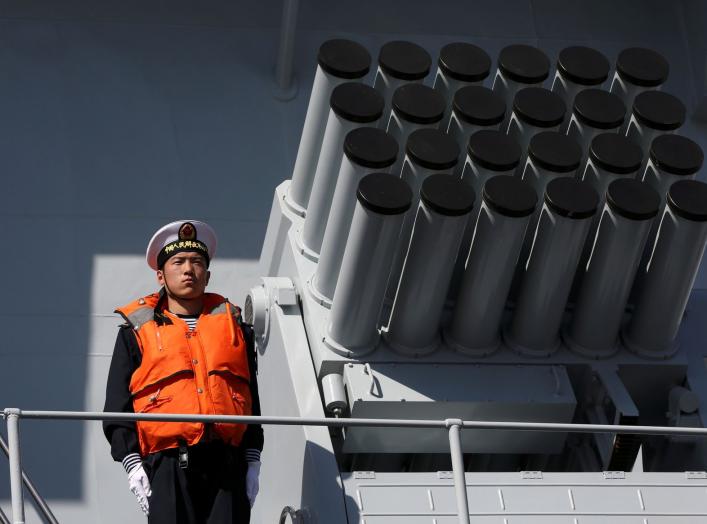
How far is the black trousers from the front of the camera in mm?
7074

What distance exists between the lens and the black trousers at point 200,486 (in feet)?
23.2

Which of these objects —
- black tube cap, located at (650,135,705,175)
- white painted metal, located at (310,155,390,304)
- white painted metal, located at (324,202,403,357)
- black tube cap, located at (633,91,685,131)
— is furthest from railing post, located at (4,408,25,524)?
black tube cap, located at (633,91,685,131)

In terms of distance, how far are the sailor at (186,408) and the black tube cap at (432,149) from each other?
3.76 feet

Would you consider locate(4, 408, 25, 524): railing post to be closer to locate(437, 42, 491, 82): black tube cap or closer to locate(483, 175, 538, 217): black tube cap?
locate(483, 175, 538, 217): black tube cap

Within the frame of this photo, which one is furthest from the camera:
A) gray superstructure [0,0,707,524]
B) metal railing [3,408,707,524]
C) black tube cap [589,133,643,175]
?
black tube cap [589,133,643,175]

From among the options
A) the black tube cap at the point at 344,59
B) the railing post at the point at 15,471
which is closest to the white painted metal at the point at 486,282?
the black tube cap at the point at 344,59

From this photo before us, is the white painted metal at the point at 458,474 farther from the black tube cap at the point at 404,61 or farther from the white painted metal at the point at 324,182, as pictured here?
the black tube cap at the point at 404,61

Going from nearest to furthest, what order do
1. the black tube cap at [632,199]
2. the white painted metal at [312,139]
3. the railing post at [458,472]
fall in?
1. the railing post at [458,472]
2. the black tube cap at [632,199]
3. the white painted metal at [312,139]

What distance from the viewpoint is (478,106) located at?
830 cm

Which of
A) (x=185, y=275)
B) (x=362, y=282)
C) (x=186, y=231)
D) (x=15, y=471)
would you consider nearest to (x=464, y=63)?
(x=362, y=282)

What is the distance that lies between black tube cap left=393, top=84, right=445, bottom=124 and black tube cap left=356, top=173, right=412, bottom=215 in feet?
1.74

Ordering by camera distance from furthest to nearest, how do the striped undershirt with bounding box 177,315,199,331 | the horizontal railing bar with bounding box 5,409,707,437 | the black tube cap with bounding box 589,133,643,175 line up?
the black tube cap with bounding box 589,133,643,175 → the striped undershirt with bounding box 177,315,199,331 → the horizontal railing bar with bounding box 5,409,707,437

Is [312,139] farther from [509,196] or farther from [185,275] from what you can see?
[185,275]

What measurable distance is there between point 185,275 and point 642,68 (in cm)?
257
